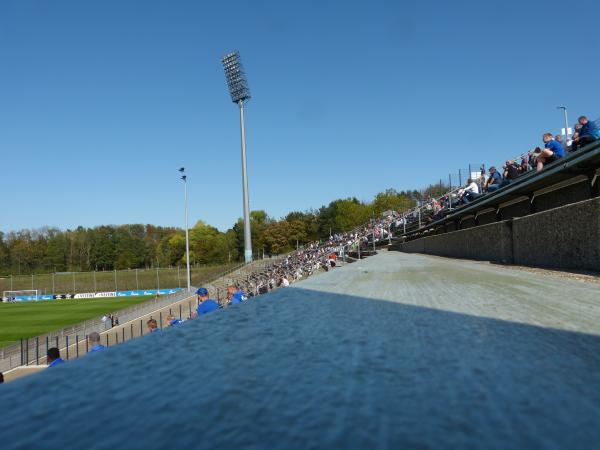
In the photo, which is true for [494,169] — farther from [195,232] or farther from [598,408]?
[195,232]

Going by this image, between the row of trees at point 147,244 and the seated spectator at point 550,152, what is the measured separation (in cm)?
9935

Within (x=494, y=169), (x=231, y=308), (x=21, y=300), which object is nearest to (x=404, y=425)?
(x=231, y=308)

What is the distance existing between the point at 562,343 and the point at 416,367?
783mm

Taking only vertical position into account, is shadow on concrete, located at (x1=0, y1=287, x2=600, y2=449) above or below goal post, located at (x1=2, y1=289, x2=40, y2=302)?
above

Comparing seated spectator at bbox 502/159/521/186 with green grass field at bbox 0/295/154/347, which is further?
green grass field at bbox 0/295/154/347

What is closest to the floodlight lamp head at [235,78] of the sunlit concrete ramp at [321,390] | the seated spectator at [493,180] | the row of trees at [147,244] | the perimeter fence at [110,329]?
the perimeter fence at [110,329]

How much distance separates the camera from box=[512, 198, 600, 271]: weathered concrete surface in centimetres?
830

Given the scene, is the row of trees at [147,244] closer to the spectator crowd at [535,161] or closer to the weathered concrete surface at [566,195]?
the spectator crowd at [535,161]

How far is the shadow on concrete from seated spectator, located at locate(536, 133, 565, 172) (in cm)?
1193

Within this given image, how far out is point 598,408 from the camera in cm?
105

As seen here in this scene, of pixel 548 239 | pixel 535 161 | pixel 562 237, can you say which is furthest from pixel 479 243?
pixel 562 237

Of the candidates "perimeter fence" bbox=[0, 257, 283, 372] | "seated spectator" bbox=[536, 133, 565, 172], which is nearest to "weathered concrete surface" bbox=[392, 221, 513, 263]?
"seated spectator" bbox=[536, 133, 565, 172]

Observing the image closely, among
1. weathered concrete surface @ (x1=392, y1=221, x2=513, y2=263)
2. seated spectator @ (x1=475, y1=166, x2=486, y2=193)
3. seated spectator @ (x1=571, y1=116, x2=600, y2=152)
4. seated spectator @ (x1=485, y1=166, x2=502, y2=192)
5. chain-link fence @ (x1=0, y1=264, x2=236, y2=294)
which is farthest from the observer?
chain-link fence @ (x1=0, y1=264, x2=236, y2=294)

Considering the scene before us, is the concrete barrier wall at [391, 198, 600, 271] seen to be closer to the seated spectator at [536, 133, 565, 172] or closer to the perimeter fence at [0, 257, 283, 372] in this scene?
the seated spectator at [536, 133, 565, 172]
